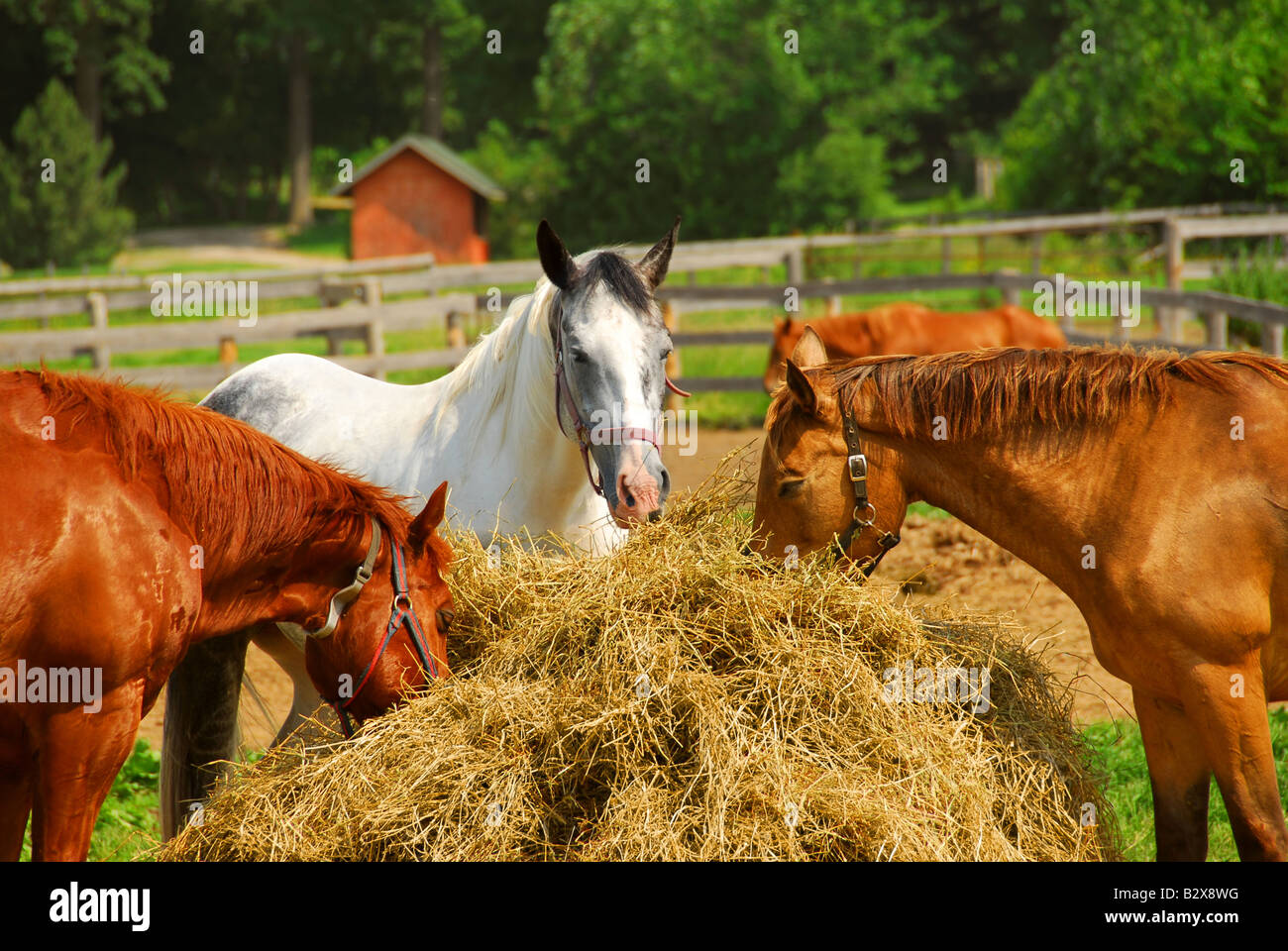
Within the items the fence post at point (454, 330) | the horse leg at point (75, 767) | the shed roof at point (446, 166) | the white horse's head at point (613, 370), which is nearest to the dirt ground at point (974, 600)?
the horse leg at point (75, 767)

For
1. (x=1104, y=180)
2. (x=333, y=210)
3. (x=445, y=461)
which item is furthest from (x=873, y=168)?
(x=445, y=461)

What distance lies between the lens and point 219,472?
273 centimetres

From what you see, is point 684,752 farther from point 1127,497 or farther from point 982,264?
point 982,264

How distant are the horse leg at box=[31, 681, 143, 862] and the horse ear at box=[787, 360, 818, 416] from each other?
5.64 feet

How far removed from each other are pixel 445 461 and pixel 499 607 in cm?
Result: 74

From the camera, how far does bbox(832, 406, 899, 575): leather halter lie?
3049 millimetres

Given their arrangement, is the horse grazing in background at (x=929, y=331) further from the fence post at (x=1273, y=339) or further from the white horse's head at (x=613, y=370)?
the white horse's head at (x=613, y=370)

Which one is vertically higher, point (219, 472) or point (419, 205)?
point (419, 205)

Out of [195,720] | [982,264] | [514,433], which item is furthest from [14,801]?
[982,264]

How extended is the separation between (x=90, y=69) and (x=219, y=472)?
134ft

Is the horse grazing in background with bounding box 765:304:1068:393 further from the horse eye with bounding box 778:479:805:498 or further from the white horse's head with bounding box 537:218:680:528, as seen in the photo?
the horse eye with bounding box 778:479:805:498

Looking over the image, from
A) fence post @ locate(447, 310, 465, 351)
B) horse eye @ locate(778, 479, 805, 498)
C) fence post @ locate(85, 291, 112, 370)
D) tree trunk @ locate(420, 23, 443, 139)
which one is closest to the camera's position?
horse eye @ locate(778, 479, 805, 498)

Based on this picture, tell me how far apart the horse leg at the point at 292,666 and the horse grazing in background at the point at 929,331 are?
6768mm

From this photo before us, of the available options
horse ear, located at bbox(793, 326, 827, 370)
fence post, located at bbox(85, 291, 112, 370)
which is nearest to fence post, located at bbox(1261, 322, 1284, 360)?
horse ear, located at bbox(793, 326, 827, 370)
